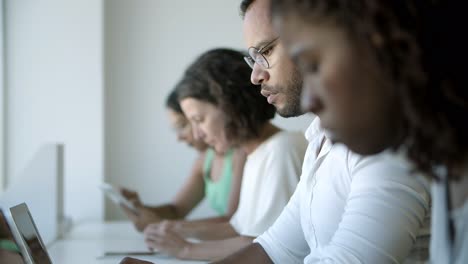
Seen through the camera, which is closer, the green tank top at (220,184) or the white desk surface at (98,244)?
the white desk surface at (98,244)

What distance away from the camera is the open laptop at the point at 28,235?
56.8 inches

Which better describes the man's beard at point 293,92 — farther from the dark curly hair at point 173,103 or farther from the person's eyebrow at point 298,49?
the dark curly hair at point 173,103

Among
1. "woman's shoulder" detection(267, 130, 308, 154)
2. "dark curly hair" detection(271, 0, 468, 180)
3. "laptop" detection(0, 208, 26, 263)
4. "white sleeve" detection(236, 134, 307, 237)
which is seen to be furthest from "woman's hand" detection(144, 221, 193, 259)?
"dark curly hair" detection(271, 0, 468, 180)

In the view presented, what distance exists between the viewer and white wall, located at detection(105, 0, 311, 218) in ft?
11.8

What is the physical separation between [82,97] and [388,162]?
8.26 feet

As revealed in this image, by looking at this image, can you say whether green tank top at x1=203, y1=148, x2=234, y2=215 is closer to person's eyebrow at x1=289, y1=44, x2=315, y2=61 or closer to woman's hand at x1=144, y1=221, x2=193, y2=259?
woman's hand at x1=144, y1=221, x2=193, y2=259

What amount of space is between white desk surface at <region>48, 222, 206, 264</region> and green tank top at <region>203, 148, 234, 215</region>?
37cm

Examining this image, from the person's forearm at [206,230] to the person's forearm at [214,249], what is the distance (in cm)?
30

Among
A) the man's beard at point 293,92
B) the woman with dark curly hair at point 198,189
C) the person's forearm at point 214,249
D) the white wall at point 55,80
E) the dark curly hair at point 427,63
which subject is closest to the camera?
the dark curly hair at point 427,63

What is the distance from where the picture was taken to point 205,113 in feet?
8.39

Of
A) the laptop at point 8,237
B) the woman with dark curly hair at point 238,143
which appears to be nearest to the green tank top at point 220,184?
the woman with dark curly hair at point 238,143

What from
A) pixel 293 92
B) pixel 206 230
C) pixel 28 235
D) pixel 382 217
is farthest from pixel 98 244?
pixel 382 217

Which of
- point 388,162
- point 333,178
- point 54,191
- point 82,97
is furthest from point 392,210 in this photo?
point 82,97

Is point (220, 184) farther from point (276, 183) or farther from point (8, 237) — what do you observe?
point (8, 237)
